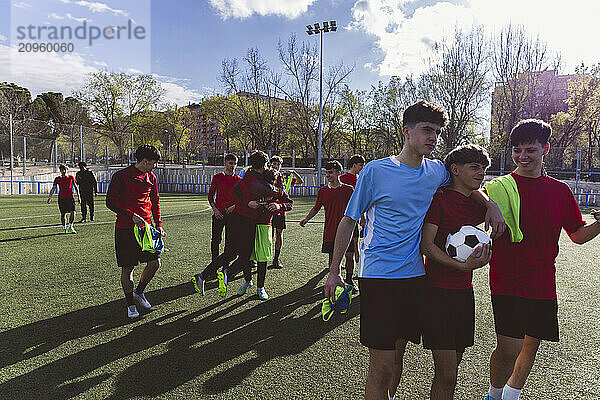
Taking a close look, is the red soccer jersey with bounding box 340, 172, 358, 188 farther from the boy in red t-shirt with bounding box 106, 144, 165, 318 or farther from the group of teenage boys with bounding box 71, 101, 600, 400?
the group of teenage boys with bounding box 71, 101, 600, 400

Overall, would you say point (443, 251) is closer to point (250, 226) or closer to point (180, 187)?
point (250, 226)

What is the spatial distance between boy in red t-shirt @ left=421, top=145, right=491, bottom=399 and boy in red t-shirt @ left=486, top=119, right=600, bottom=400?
1.13ft

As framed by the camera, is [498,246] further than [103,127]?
No

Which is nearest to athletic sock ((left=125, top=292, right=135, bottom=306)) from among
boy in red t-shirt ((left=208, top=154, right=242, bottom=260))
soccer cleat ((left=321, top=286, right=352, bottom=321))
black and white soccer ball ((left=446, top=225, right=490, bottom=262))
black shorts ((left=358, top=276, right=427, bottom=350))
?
boy in red t-shirt ((left=208, top=154, right=242, bottom=260))

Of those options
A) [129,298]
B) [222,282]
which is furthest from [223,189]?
[129,298]

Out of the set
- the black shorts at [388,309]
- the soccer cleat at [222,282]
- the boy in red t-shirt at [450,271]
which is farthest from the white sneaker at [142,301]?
the boy in red t-shirt at [450,271]

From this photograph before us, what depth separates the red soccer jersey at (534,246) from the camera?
8.14ft

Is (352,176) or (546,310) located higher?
(352,176)

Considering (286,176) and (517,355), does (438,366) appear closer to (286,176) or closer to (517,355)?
(517,355)

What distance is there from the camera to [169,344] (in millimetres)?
3895

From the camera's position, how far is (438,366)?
2.26 meters

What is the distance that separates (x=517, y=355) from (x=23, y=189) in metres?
29.1

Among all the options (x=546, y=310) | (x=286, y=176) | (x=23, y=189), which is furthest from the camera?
(x=23, y=189)

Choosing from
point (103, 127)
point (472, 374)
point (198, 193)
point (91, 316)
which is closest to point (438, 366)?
point (472, 374)
